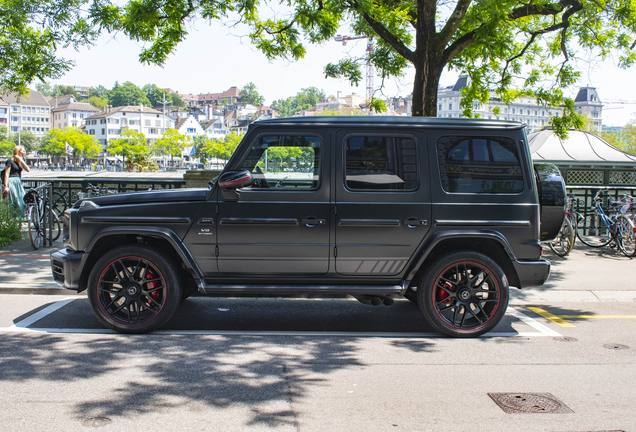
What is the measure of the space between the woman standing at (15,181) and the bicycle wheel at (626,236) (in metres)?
11.5

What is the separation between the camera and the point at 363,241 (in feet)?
17.1

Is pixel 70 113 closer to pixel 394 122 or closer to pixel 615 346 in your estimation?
pixel 394 122

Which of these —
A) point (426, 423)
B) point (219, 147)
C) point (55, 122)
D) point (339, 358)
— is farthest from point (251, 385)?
point (55, 122)

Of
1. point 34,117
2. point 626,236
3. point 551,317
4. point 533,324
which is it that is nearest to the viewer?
point 533,324

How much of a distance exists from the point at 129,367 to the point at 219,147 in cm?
11936

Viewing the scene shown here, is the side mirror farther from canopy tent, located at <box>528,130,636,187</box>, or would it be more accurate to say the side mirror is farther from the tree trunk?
canopy tent, located at <box>528,130,636,187</box>

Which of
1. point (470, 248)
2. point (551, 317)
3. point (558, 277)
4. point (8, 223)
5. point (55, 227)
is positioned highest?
point (470, 248)

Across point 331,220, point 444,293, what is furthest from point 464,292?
point 331,220

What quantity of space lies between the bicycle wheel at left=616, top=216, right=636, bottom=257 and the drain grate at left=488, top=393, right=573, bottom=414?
783 centimetres

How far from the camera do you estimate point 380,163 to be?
17.3ft

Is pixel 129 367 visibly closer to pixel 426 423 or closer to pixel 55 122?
pixel 426 423

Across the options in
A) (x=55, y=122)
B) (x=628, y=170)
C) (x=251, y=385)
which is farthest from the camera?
(x=55, y=122)

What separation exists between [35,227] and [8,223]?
65 centimetres

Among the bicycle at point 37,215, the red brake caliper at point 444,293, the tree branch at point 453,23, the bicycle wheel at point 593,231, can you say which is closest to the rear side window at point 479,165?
the red brake caliper at point 444,293
